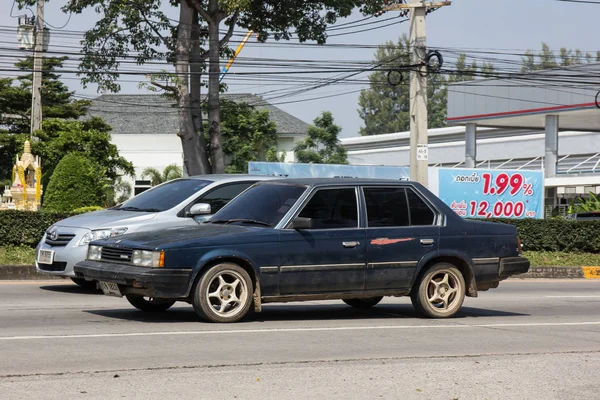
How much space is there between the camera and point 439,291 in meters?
11.4

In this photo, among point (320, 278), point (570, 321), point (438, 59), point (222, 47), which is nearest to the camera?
point (320, 278)

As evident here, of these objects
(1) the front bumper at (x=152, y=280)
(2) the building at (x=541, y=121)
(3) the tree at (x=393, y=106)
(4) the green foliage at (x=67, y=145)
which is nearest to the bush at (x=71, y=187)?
(4) the green foliage at (x=67, y=145)

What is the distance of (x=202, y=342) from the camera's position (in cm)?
872

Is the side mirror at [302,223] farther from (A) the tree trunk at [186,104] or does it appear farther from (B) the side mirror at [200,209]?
(A) the tree trunk at [186,104]

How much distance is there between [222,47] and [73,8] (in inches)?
201

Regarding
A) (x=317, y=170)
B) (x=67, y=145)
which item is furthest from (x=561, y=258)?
(x=67, y=145)

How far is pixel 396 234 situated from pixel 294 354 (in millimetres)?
3128

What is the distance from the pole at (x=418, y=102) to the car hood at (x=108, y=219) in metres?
11.2

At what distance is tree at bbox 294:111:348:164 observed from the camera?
5688cm

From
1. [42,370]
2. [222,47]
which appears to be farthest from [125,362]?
[222,47]

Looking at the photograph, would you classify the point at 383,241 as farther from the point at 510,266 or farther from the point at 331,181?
the point at 510,266

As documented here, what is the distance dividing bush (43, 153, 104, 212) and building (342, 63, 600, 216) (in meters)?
17.8

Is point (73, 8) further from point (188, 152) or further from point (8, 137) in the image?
point (8, 137)

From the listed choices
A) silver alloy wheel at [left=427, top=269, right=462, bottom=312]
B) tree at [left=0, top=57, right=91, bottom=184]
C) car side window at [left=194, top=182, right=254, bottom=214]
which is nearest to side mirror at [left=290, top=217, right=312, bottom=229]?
silver alloy wheel at [left=427, top=269, right=462, bottom=312]
